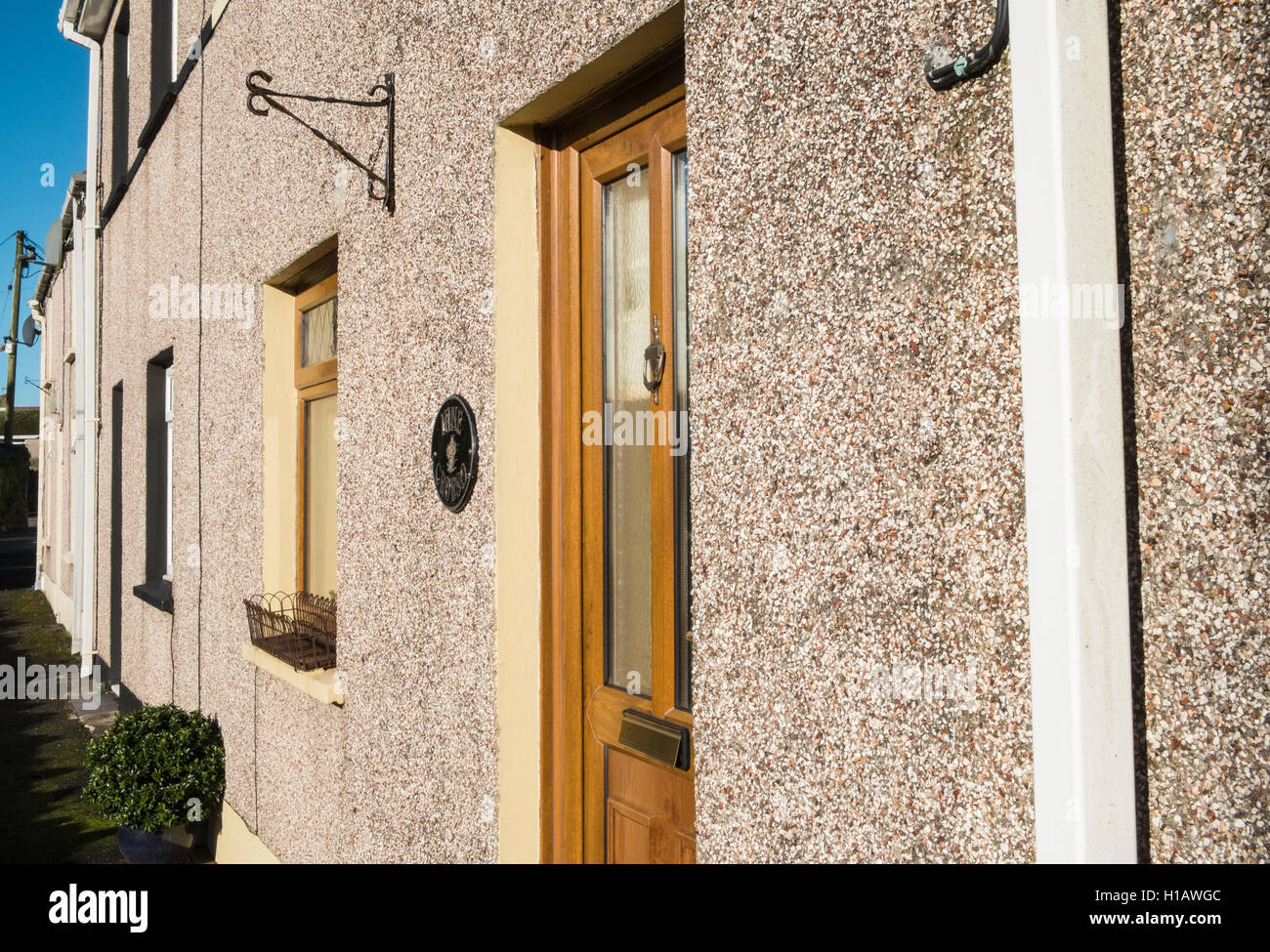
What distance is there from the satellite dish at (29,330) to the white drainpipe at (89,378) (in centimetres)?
913

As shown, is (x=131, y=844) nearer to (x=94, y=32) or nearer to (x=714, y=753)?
(x=714, y=753)

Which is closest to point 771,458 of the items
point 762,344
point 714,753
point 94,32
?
point 762,344

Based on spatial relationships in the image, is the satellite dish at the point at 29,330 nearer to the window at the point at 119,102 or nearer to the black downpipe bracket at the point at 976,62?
the window at the point at 119,102

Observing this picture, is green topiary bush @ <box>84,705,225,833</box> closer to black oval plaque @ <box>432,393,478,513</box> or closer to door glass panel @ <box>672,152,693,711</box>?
black oval plaque @ <box>432,393,478,513</box>

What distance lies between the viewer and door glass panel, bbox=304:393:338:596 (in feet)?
14.7

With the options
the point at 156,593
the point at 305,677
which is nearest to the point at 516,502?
the point at 305,677

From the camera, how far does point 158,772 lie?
5.32 m

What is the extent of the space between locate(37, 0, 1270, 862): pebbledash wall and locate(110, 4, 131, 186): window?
275 inches

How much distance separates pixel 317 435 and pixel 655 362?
2744 mm

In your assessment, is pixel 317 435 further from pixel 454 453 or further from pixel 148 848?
pixel 148 848

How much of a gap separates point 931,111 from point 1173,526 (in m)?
0.72

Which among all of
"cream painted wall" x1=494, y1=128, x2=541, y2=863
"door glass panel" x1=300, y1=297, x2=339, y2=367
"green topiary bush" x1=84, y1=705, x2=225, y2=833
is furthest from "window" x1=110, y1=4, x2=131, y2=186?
"cream painted wall" x1=494, y1=128, x2=541, y2=863

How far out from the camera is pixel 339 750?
3.75m

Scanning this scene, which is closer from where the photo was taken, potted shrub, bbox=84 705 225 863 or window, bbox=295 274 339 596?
A: window, bbox=295 274 339 596
